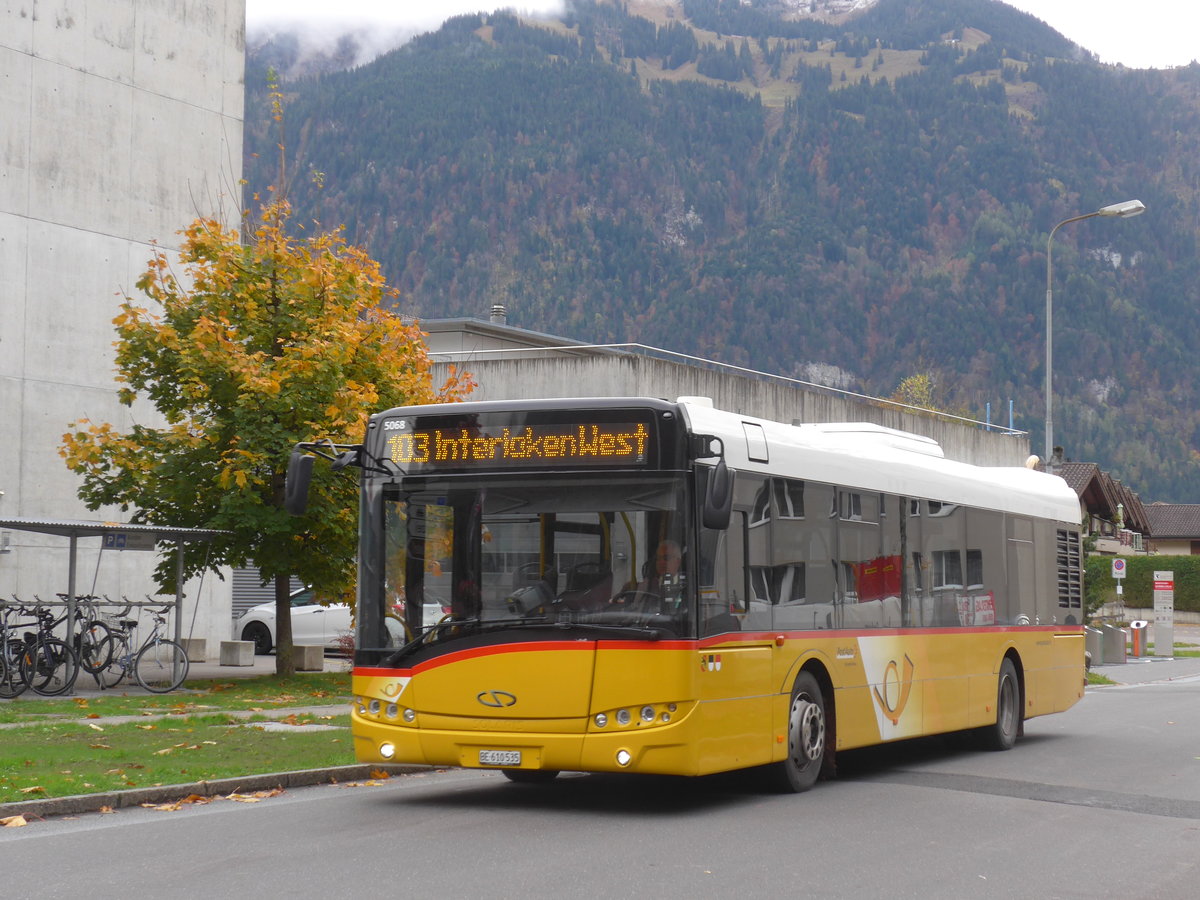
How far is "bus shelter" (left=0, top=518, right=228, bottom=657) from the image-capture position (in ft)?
68.1

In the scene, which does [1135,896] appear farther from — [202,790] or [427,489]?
[202,790]

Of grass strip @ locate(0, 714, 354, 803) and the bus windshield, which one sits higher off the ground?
the bus windshield

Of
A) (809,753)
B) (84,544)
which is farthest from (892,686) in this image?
(84,544)

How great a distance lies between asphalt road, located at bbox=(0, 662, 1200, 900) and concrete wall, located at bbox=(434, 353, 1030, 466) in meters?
17.1

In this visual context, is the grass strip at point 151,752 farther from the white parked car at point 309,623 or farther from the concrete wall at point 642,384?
the white parked car at point 309,623

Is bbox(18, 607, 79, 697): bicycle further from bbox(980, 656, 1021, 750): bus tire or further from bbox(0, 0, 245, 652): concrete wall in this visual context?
bbox(980, 656, 1021, 750): bus tire

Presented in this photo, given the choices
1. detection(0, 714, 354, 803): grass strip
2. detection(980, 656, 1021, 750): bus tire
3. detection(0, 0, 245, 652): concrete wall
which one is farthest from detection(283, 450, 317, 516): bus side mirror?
detection(0, 0, 245, 652): concrete wall

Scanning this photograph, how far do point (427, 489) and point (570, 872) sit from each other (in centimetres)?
360

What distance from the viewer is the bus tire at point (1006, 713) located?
17.0m

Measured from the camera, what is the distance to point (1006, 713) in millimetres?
17375

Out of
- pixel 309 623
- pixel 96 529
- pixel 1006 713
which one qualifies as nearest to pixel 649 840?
pixel 1006 713

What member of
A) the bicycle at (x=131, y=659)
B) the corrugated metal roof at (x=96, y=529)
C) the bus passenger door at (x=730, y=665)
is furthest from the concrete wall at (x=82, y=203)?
the bus passenger door at (x=730, y=665)

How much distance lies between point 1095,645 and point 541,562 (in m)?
33.7

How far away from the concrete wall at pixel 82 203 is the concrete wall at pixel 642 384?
6.35m
